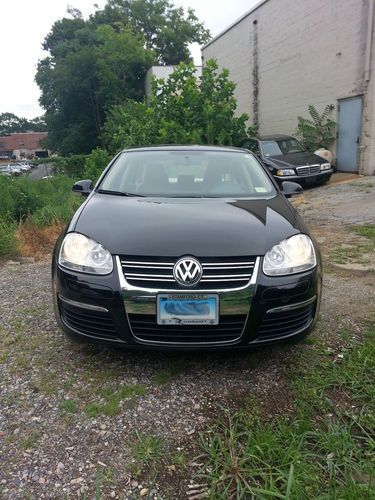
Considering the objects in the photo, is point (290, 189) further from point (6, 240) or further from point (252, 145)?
point (252, 145)

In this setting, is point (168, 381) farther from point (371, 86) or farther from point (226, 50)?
point (226, 50)

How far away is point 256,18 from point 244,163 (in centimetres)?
1482

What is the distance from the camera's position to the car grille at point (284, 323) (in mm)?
2258

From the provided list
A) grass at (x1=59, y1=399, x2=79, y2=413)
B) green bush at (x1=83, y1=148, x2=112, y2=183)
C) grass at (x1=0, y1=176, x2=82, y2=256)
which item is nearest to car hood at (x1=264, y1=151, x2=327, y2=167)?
green bush at (x1=83, y1=148, x2=112, y2=183)

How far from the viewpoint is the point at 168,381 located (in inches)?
94.3

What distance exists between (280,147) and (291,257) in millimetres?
9597

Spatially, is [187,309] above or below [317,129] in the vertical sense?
below

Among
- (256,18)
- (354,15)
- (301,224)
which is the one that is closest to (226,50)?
(256,18)

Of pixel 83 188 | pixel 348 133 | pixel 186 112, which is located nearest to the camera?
pixel 83 188

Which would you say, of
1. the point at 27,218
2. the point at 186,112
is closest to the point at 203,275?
the point at 27,218

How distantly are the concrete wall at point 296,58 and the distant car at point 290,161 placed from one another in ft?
5.96

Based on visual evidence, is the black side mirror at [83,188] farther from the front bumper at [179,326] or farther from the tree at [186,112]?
the tree at [186,112]

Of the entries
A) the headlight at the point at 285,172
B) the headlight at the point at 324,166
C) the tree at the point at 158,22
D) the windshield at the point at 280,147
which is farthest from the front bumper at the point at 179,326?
the tree at the point at 158,22

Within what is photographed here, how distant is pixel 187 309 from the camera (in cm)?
215
